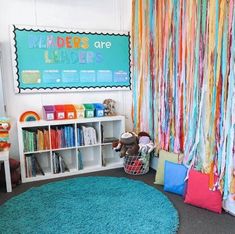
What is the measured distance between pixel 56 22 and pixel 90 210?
7.31 feet

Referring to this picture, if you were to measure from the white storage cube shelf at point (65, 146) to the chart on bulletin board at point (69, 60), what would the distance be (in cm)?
47

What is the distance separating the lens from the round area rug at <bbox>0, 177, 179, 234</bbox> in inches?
74.1

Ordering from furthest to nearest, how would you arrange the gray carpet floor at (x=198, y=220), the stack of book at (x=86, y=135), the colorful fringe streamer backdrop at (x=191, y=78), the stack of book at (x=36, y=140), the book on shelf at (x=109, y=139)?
1. the book on shelf at (x=109, y=139)
2. the stack of book at (x=86, y=135)
3. the stack of book at (x=36, y=140)
4. the colorful fringe streamer backdrop at (x=191, y=78)
5. the gray carpet floor at (x=198, y=220)

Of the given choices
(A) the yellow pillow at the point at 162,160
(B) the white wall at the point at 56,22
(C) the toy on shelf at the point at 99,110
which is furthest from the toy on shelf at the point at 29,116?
(A) the yellow pillow at the point at 162,160

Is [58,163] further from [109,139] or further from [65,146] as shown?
[109,139]

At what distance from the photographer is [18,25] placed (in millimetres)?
2885

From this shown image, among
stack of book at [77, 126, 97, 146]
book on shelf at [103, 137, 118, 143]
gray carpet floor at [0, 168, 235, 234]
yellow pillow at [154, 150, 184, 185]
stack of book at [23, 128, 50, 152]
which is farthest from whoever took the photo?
book on shelf at [103, 137, 118, 143]

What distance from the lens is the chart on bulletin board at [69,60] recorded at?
9.65 feet

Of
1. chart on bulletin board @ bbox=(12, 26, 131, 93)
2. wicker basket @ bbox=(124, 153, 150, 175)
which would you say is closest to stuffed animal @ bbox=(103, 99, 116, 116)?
chart on bulletin board @ bbox=(12, 26, 131, 93)

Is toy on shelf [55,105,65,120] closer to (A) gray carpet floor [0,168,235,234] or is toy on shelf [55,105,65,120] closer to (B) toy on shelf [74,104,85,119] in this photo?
(B) toy on shelf [74,104,85,119]

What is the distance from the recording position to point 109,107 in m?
3.29

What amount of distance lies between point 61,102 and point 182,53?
1.60 m

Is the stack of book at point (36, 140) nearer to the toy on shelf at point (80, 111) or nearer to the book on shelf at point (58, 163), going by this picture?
the book on shelf at point (58, 163)

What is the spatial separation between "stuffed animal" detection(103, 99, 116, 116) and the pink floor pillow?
138 cm
